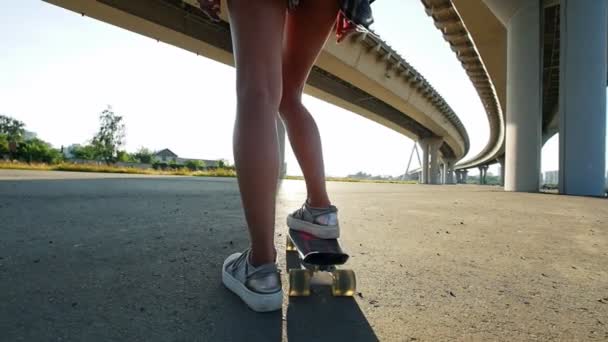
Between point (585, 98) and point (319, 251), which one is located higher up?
point (585, 98)

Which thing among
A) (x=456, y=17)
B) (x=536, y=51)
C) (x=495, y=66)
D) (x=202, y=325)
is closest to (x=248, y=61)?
(x=202, y=325)

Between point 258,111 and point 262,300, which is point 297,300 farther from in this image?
point 258,111

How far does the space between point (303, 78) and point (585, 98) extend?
9.94 meters

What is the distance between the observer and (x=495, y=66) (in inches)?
692

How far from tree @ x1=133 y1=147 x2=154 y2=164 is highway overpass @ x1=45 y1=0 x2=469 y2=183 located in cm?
5492

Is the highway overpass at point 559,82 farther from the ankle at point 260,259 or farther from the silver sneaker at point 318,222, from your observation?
the ankle at point 260,259

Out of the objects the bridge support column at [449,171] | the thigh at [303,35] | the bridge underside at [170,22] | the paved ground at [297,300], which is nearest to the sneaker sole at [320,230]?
the paved ground at [297,300]

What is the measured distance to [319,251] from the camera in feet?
3.88

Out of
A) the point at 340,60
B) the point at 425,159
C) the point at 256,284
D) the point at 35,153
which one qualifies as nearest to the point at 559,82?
the point at 340,60

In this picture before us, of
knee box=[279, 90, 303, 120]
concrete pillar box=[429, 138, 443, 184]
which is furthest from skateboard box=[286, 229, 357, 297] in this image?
concrete pillar box=[429, 138, 443, 184]

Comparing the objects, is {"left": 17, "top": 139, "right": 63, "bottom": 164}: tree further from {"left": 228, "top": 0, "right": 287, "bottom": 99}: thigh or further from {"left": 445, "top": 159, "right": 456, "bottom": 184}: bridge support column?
{"left": 445, "top": 159, "right": 456, "bottom": 184}: bridge support column

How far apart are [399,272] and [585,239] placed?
181 cm

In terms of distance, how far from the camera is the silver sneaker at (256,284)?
1.04m

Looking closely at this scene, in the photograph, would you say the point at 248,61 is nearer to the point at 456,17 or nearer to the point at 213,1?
the point at 213,1
